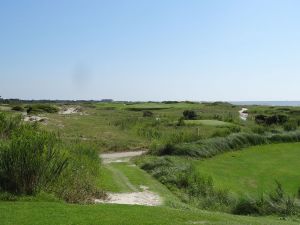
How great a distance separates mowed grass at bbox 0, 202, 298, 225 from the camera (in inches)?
463

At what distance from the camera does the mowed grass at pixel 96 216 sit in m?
11.8

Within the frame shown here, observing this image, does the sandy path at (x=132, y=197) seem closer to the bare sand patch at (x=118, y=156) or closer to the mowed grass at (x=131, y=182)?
the mowed grass at (x=131, y=182)

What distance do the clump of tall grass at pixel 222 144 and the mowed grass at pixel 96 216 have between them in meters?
20.0

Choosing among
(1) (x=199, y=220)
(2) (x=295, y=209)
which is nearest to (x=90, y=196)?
(1) (x=199, y=220)

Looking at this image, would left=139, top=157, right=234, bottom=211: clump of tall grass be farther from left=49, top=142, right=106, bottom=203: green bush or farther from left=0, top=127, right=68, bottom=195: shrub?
left=0, top=127, right=68, bottom=195: shrub

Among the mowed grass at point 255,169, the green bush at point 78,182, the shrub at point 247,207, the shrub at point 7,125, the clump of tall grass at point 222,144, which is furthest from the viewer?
the clump of tall grass at point 222,144

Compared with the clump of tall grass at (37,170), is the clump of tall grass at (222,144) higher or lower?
lower

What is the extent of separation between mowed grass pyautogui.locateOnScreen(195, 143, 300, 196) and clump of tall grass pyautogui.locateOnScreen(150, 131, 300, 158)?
886mm

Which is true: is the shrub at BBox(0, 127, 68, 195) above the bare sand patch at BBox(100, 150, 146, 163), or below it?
above

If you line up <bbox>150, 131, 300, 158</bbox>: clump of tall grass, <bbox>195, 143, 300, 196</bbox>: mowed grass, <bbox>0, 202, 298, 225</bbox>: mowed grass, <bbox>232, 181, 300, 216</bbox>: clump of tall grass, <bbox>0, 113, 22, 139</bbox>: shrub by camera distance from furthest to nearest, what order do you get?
<bbox>150, 131, 300, 158</bbox>: clump of tall grass, <bbox>195, 143, 300, 196</bbox>: mowed grass, <bbox>0, 113, 22, 139</bbox>: shrub, <bbox>232, 181, 300, 216</bbox>: clump of tall grass, <bbox>0, 202, 298, 225</bbox>: mowed grass

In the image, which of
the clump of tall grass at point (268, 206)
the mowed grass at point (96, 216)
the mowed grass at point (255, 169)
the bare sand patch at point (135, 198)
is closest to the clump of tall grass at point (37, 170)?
the bare sand patch at point (135, 198)

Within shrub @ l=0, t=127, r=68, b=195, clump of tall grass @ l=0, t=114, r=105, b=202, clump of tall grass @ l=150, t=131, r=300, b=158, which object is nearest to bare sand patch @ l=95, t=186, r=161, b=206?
clump of tall grass @ l=0, t=114, r=105, b=202

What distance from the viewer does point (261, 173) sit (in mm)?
29750

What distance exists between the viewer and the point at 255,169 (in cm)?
3072
